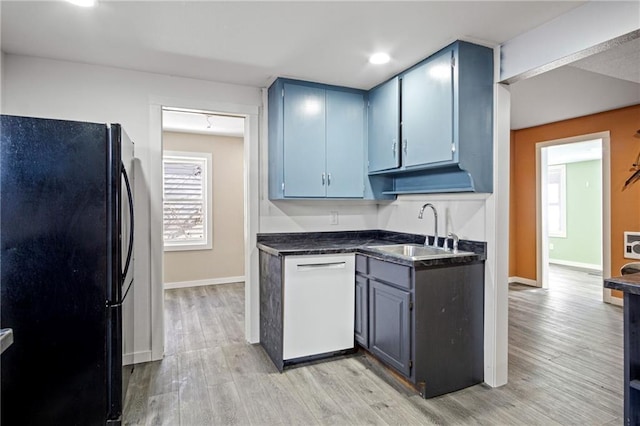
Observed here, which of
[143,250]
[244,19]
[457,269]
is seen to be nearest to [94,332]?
[143,250]

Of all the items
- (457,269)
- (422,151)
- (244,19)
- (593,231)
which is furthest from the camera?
(593,231)

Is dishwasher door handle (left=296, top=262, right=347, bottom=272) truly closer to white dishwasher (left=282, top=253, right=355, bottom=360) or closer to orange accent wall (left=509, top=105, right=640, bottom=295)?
white dishwasher (left=282, top=253, right=355, bottom=360)

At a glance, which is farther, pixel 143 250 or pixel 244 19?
pixel 143 250

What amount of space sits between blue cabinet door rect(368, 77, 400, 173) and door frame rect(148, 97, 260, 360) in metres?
1.07

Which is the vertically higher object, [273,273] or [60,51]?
[60,51]

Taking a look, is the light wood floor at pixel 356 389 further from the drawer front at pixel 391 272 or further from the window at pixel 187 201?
the window at pixel 187 201

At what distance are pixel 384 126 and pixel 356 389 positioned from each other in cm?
211

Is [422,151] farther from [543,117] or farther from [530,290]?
[530,290]

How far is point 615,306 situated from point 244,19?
17.0ft

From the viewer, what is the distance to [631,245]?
14.3ft

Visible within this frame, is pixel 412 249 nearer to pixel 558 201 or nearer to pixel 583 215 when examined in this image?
pixel 583 215

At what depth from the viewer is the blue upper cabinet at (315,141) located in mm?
3090

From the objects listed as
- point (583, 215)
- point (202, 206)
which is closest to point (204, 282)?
point (202, 206)

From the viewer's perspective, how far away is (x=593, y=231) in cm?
702
